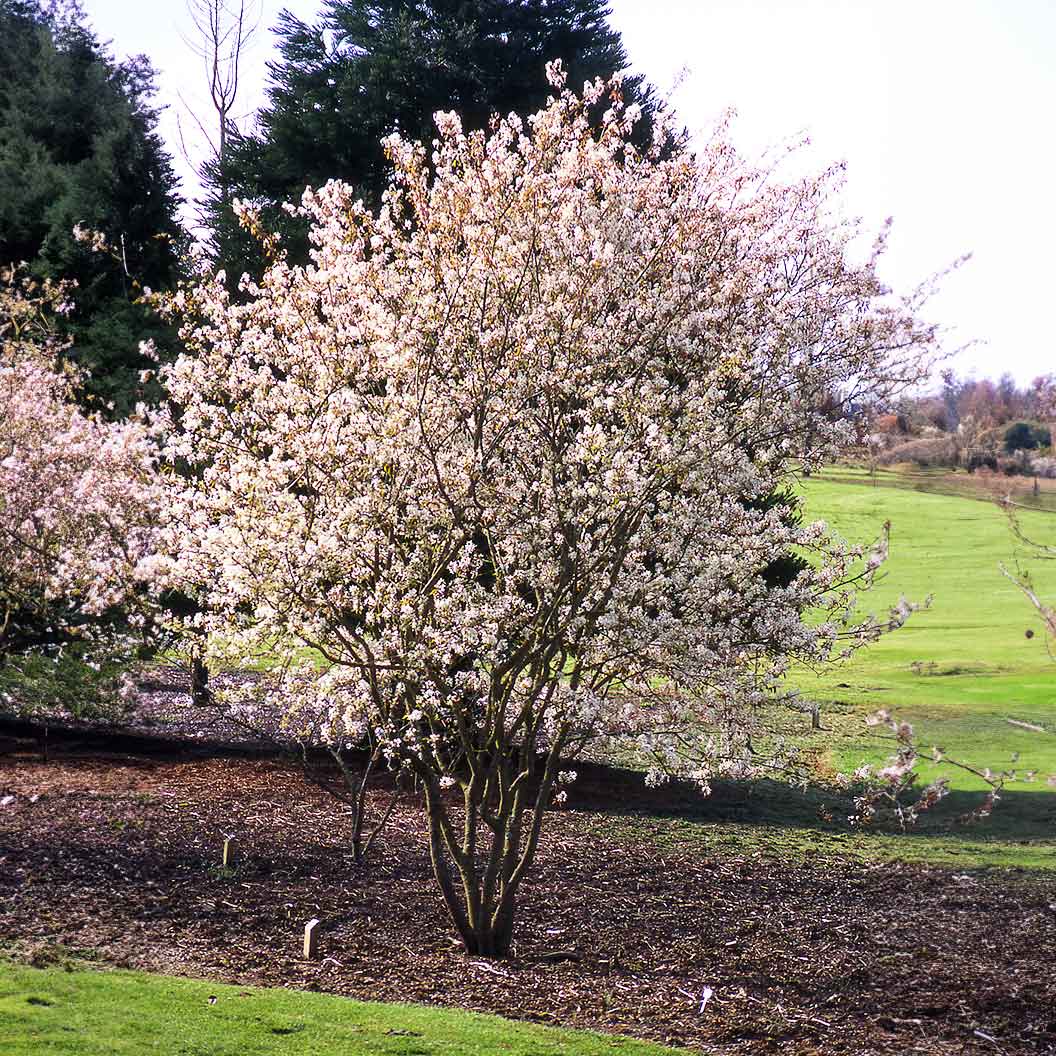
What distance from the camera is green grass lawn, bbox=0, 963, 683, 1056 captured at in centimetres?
635

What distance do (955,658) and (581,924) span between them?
28149 mm

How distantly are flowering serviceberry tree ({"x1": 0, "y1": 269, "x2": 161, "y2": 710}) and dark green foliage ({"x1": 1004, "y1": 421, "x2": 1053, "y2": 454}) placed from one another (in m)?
9.39

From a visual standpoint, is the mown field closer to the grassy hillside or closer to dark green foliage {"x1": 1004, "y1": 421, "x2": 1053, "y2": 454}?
dark green foliage {"x1": 1004, "y1": 421, "x2": 1053, "y2": 454}

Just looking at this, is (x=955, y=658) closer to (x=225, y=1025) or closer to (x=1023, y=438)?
(x=1023, y=438)

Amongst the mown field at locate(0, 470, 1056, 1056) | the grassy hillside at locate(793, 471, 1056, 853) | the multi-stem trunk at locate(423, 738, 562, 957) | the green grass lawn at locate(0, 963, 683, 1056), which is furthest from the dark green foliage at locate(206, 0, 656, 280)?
the green grass lawn at locate(0, 963, 683, 1056)

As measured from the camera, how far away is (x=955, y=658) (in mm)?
35188

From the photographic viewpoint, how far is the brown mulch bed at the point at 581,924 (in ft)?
26.1

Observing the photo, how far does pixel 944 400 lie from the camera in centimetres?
1248

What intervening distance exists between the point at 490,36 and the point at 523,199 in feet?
34.5

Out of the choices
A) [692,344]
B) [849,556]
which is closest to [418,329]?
[692,344]

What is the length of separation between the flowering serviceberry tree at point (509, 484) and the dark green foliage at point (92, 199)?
1278cm

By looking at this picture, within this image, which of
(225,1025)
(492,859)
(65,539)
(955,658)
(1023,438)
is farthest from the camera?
(955,658)

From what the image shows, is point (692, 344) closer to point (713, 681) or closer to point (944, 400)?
point (713, 681)

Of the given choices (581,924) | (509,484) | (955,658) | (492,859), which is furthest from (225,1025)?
(955,658)
